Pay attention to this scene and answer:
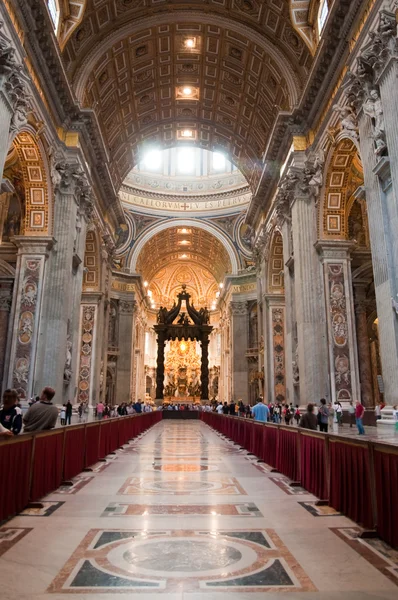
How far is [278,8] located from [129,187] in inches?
841

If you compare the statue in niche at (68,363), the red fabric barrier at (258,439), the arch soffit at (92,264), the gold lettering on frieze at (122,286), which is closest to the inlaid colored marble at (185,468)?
the red fabric barrier at (258,439)

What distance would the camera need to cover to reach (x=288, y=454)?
6.45m

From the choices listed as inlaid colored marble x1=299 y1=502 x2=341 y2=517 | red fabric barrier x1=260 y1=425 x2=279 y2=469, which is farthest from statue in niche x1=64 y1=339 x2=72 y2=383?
inlaid colored marble x1=299 y1=502 x2=341 y2=517

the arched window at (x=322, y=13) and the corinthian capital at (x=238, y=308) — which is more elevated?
the arched window at (x=322, y=13)

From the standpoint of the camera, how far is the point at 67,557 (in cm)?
306

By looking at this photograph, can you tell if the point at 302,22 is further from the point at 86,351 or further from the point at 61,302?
the point at 86,351

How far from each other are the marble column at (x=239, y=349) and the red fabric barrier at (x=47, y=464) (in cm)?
2622

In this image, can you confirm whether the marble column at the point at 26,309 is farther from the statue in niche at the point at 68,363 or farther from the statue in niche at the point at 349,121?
the statue in niche at the point at 349,121

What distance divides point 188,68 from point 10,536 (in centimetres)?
1912

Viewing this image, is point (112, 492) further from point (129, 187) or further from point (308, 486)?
point (129, 187)

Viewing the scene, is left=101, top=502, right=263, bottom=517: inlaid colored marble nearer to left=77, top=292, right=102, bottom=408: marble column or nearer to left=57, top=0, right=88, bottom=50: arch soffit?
left=57, top=0, right=88, bottom=50: arch soffit

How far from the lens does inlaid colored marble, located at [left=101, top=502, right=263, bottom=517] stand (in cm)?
428

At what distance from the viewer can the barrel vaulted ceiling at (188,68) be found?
15.4 m

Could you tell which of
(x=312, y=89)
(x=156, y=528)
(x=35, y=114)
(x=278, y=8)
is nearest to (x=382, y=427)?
(x=156, y=528)
